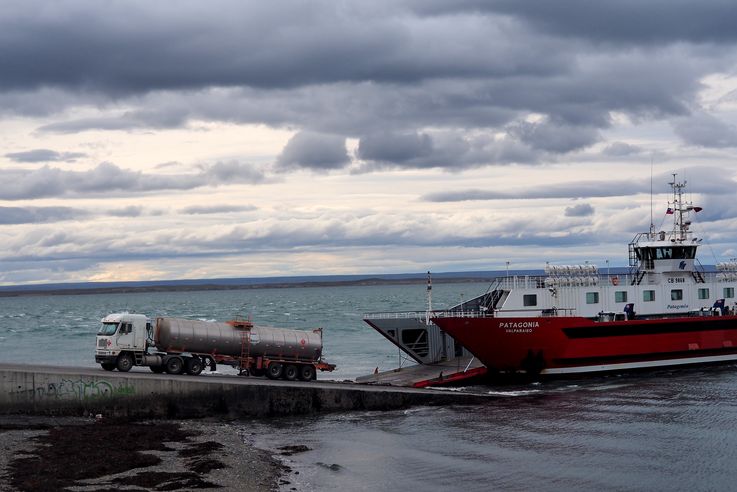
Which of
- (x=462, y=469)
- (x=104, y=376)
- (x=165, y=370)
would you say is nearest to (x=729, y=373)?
→ (x=462, y=469)

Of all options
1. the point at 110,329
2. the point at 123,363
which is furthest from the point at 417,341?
the point at 110,329

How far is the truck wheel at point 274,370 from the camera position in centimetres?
4403

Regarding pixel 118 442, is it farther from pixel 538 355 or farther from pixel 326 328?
pixel 326 328

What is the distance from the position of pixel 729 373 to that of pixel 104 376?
115ft

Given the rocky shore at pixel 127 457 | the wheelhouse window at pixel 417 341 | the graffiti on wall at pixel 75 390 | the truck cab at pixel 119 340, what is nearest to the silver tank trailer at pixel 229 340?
the truck cab at pixel 119 340

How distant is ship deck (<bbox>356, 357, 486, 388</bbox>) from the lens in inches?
1854

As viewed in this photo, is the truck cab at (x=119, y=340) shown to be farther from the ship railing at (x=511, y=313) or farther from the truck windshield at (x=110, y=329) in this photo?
the ship railing at (x=511, y=313)

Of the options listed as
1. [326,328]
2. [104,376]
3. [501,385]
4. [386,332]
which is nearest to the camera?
[104,376]

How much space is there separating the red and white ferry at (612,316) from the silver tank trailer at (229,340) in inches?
315

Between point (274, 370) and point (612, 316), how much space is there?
1998cm

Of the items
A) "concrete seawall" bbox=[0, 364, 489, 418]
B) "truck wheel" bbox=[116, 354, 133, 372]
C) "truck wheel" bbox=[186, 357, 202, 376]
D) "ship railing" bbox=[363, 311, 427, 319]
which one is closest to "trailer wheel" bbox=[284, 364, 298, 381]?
"concrete seawall" bbox=[0, 364, 489, 418]

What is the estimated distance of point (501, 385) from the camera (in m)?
49.0

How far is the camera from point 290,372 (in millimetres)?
44562

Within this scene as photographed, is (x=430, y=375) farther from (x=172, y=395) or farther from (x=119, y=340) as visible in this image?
(x=119, y=340)
